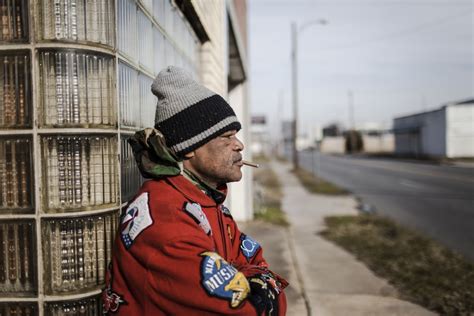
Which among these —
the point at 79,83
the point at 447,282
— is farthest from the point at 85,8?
the point at 447,282

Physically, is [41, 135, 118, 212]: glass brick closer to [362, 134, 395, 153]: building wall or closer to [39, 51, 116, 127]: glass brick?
[39, 51, 116, 127]: glass brick

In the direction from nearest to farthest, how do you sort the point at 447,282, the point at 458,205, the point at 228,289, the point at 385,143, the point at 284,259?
the point at 228,289 < the point at 447,282 < the point at 284,259 < the point at 458,205 < the point at 385,143

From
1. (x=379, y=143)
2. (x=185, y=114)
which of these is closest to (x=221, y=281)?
(x=185, y=114)

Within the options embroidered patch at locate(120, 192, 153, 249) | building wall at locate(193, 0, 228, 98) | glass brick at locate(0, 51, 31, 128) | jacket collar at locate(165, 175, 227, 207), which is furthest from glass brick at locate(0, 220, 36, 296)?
building wall at locate(193, 0, 228, 98)

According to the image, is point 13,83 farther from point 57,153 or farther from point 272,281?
point 272,281

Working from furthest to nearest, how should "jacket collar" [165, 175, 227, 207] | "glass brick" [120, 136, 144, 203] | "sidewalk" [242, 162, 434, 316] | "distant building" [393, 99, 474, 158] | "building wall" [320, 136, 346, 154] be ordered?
"building wall" [320, 136, 346, 154], "distant building" [393, 99, 474, 158], "sidewalk" [242, 162, 434, 316], "glass brick" [120, 136, 144, 203], "jacket collar" [165, 175, 227, 207]

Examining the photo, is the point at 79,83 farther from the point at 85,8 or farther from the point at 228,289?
the point at 228,289

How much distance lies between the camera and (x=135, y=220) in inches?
64.8

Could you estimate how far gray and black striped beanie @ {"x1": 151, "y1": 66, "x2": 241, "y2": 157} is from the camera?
188 cm

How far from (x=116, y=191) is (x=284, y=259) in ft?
16.5

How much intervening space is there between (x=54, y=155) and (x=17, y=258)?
0.46 meters

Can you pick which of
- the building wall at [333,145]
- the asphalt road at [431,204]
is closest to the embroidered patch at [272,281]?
the asphalt road at [431,204]

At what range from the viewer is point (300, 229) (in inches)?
386

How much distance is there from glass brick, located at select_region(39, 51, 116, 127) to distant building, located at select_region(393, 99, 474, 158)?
4044cm
